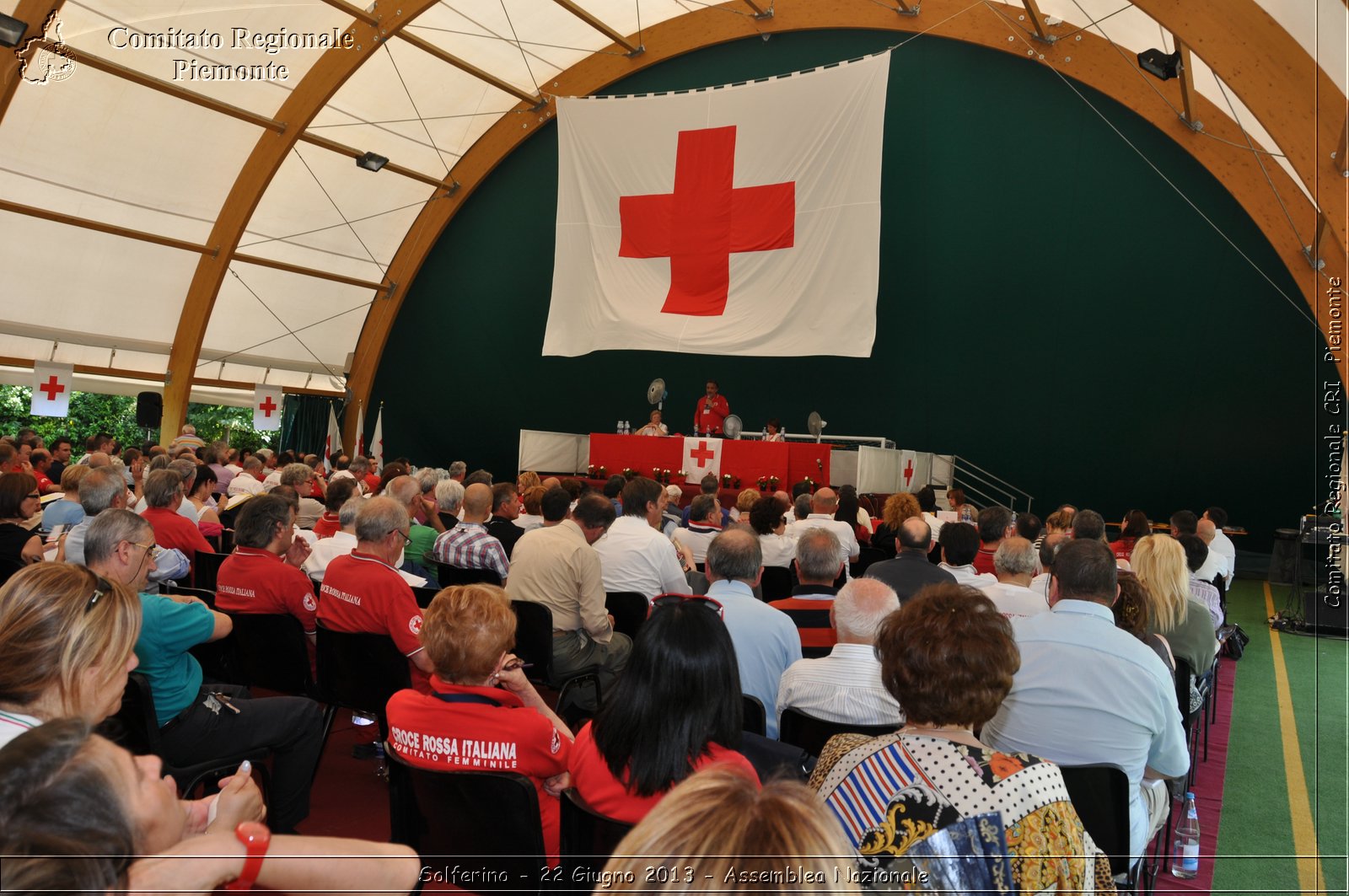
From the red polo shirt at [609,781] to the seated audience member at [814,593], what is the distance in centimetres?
157

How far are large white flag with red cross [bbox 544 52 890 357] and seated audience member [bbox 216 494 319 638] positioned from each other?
6128mm

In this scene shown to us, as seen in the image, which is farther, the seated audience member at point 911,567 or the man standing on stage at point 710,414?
the man standing on stage at point 710,414

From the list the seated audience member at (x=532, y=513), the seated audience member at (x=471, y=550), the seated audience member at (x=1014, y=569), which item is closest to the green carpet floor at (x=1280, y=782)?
the seated audience member at (x=1014, y=569)

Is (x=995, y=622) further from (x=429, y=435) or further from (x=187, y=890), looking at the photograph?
(x=429, y=435)

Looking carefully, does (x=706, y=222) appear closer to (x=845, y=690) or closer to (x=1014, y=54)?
(x=1014, y=54)

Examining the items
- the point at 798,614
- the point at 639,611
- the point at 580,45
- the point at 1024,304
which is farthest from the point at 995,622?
the point at 580,45

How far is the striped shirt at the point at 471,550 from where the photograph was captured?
4027 mm

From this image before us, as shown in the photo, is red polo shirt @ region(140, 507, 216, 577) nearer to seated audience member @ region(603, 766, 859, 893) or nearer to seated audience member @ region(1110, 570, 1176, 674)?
seated audience member @ region(1110, 570, 1176, 674)

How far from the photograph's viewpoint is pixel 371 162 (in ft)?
40.3

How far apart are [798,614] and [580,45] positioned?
11348 millimetres

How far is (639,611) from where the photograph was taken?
12.5 ft

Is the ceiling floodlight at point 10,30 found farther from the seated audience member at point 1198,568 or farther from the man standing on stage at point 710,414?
the seated audience member at point 1198,568

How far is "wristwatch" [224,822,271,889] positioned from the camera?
3.64ft

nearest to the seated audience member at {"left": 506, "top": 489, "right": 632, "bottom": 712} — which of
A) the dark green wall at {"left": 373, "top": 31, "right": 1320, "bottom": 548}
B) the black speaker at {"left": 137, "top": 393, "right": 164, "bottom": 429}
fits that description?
the dark green wall at {"left": 373, "top": 31, "right": 1320, "bottom": 548}
